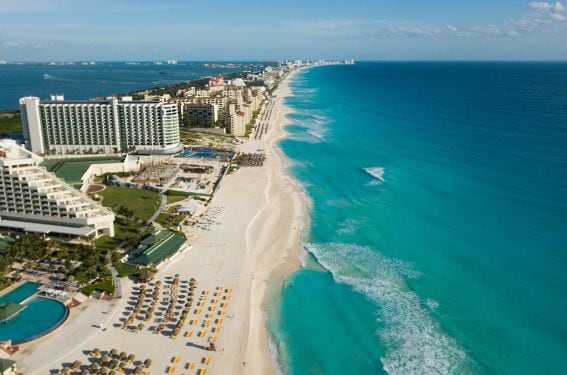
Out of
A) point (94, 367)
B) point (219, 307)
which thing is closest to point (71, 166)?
point (219, 307)

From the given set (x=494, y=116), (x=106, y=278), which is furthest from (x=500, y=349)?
(x=494, y=116)

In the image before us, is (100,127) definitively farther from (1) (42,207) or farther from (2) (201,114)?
(1) (42,207)

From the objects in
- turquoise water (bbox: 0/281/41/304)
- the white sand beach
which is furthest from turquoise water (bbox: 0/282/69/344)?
the white sand beach

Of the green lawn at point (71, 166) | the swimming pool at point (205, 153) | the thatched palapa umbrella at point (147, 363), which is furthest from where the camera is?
the swimming pool at point (205, 153)

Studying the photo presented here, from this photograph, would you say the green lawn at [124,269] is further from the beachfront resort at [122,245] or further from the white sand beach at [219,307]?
the white sand beach at [219,307]

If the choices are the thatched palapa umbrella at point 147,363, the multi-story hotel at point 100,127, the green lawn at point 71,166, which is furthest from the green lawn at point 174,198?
the thatched palapa umbrella at point 147,363

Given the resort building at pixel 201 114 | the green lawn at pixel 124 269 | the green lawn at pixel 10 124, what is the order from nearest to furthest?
the green lawn at pixel 124 269 < the green lawn at pixel 10 124 < the resort building at pixel 201 114

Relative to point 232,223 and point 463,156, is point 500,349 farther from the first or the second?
point 463,156
